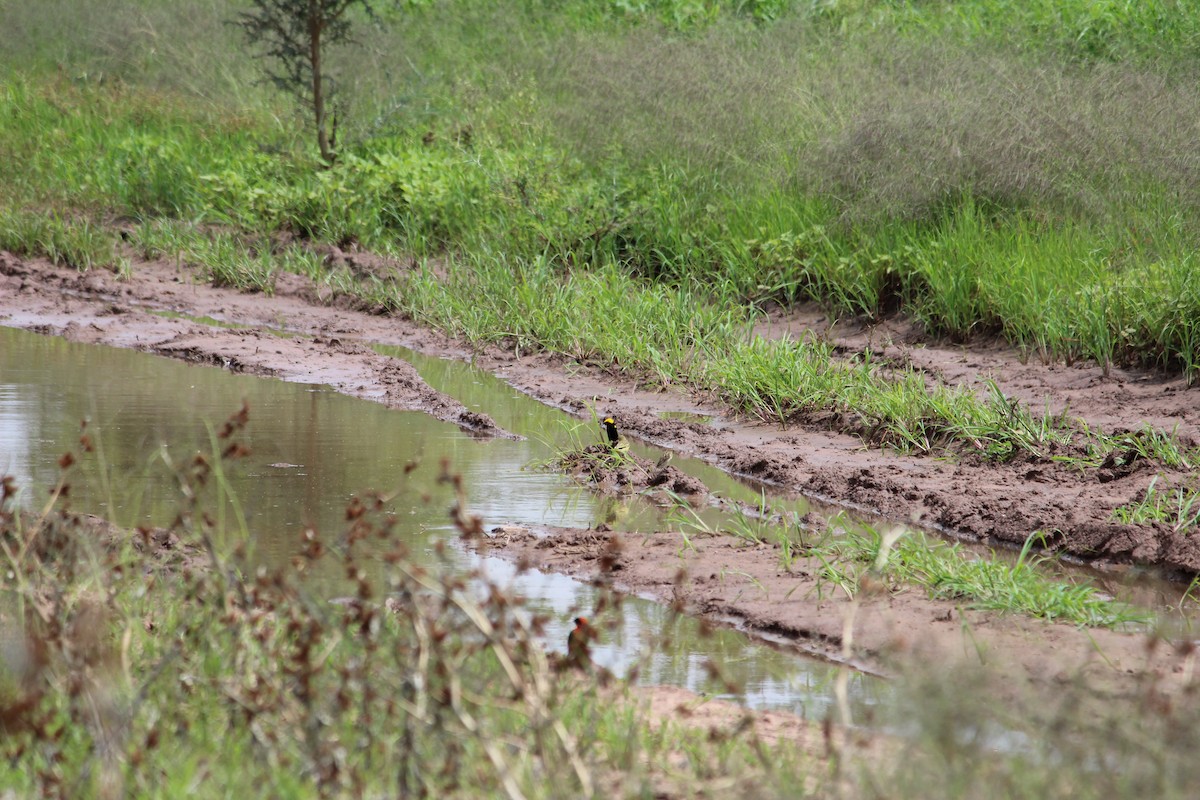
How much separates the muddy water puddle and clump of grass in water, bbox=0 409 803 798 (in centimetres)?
33

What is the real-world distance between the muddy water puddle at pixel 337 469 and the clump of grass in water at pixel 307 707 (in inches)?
13.0

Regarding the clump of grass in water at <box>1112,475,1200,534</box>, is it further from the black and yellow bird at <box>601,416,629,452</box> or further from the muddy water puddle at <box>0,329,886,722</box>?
the black and yellow bird at <box>601,416,629,452</box>

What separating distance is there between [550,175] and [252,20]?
3.84 metres

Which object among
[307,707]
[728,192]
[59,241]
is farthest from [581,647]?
[59,241]

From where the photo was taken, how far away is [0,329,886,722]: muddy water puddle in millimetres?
4578

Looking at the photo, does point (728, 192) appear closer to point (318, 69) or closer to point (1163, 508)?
point (318, 69)

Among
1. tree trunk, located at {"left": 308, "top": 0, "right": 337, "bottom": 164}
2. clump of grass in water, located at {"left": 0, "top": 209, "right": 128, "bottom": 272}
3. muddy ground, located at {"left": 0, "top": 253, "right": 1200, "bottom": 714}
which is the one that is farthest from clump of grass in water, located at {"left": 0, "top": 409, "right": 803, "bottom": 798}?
tree trunk, located at {"left": 308, "top": 0, "right": 337, "bottom": 164}

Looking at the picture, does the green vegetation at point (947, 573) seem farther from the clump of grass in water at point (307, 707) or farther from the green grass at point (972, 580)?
the clump of grass in water at point (307, 707)

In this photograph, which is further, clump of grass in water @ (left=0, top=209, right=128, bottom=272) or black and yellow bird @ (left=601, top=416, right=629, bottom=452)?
clump of grass in water @ (left=0, top=209, right=128, bottom=272)

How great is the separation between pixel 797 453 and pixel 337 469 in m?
2.28

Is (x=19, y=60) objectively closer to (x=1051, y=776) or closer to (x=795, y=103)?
(x=795, y=103)

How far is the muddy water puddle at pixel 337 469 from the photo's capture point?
4.58 m

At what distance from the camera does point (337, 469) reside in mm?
6742

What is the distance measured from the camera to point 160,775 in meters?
3.10
